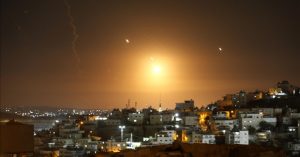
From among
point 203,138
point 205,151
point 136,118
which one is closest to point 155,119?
point 136,118

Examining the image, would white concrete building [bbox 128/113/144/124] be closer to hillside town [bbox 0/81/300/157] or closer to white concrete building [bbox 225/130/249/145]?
hillside town [bbox 0/81/300/157]

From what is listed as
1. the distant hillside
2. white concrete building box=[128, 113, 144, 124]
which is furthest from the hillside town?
the distant hillside

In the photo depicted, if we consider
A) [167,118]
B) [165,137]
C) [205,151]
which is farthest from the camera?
[167,118]

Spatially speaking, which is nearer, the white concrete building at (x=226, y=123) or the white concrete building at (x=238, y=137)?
the white concrete building at (x=238, y=137)

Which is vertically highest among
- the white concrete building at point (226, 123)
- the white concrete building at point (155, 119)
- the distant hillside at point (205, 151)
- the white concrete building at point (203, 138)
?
the white concrete building at point (155, 119)

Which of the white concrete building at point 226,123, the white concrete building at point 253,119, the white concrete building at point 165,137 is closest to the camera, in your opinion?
the white concrete building at point 165,137

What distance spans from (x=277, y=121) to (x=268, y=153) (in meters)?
19.6

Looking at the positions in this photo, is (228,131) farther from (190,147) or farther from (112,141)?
(190,147)

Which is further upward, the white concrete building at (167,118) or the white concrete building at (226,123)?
the white concrete building at (167,118)

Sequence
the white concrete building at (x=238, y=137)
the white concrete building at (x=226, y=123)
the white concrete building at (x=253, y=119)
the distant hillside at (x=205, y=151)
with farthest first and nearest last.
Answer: the white concrete building at (x=253, y=119) < the white concrete building at (x=226, y=123) < the white concrete building at (x=238, y=137) < the distant hillside at (x=205, y=151)

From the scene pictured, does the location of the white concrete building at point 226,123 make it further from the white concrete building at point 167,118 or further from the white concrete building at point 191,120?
the white concrete building at point 167,118

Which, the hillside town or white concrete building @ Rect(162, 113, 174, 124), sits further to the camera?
white concrete building @ Rect(162, 113, 174, 124)

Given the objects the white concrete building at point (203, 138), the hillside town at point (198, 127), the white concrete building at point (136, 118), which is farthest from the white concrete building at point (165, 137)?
the white concrete building at point (136, 118)

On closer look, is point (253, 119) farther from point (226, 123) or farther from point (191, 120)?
Result: point (191, 120)
